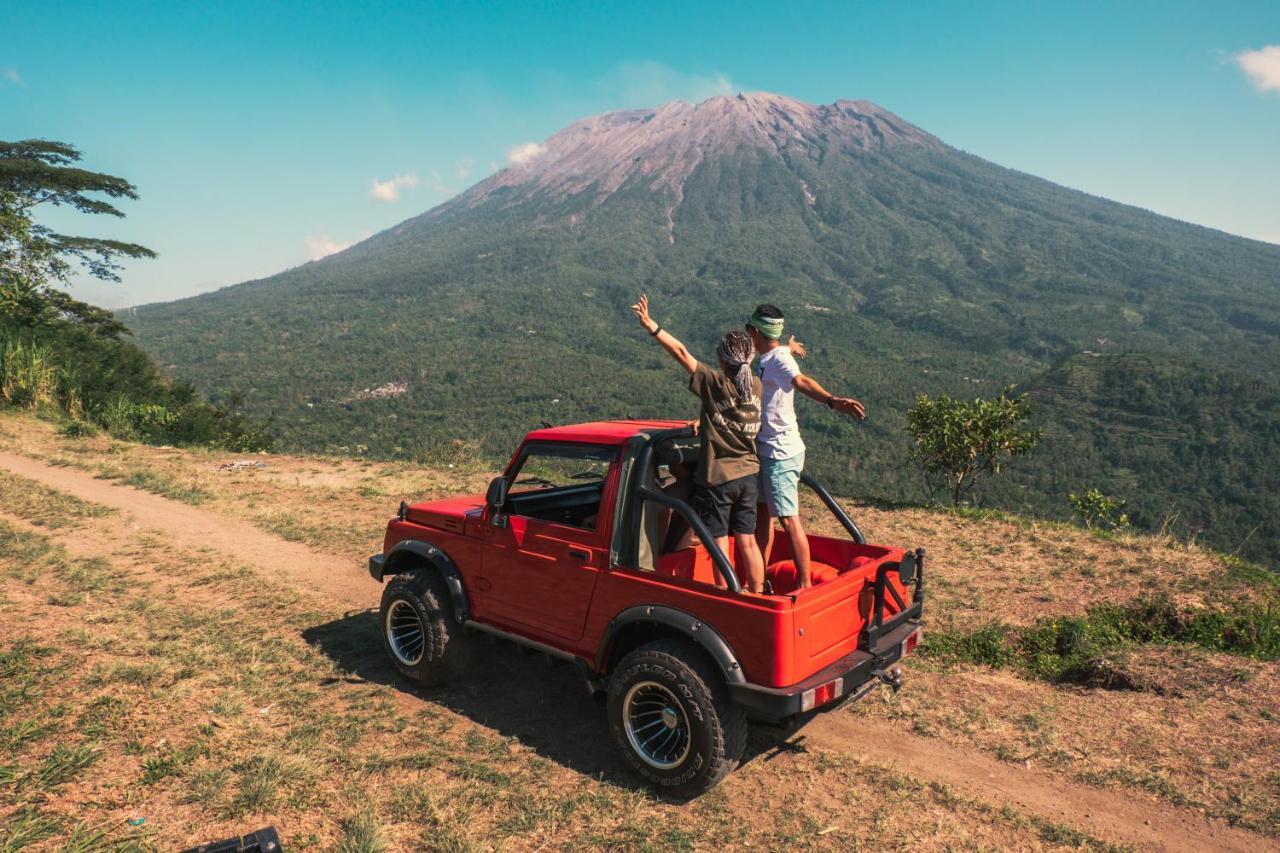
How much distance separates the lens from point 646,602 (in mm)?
4023

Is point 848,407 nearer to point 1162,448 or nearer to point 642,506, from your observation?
point 642,506

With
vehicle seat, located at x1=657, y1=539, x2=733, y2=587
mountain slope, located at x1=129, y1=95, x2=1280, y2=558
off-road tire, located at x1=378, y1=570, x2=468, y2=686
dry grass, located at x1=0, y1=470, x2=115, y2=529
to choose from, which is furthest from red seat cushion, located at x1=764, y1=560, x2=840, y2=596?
mountain slope, located at x1=129, y1=95, x2=1280, y2=558

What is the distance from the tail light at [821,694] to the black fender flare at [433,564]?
2.65 metres

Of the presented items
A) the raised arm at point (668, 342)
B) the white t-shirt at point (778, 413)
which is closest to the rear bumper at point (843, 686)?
the white t-shirt at point (778, 413)

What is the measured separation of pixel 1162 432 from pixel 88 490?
95.5 m

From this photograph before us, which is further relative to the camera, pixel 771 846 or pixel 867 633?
pixel 867 633

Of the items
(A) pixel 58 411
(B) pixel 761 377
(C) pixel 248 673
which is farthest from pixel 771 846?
(A) pixel 58 411

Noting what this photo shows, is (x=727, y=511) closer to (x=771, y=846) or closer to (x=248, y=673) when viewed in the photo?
(x=771, y=846)

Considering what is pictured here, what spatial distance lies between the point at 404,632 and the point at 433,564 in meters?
0.70

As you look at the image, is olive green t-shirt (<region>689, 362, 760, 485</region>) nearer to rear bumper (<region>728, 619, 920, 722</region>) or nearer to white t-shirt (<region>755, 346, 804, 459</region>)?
white t-shirt (<region>755, 346, 804, 459</region>)

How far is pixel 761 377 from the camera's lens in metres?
4.64

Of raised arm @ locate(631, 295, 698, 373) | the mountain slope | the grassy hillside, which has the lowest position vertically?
the grassy hillside

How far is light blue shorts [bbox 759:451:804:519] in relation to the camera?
4.45 meters

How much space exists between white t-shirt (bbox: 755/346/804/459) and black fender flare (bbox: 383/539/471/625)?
2478mm
